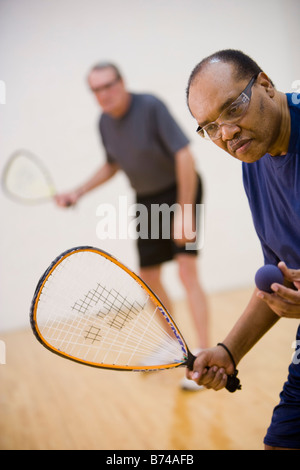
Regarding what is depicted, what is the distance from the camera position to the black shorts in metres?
2.73

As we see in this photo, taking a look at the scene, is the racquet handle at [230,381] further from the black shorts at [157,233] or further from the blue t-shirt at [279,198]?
the black shorts at [157,233]

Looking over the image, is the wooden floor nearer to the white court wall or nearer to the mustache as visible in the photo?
the white court wall

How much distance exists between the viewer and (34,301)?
3.94ft

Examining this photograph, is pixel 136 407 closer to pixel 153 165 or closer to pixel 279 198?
pixel 153 165

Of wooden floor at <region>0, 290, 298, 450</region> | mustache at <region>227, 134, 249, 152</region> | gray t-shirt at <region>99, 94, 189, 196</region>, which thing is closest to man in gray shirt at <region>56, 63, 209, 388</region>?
gray t-shirt at <region>99, 94, 189, 196</region>

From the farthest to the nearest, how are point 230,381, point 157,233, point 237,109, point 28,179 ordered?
1. point 28,179
2. point 157,233
3. point 230,381
4. point 237,109

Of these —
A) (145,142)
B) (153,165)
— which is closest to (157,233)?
(153,165)

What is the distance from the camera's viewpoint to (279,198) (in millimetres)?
1146

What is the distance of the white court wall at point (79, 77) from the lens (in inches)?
153

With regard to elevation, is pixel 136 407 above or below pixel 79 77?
below

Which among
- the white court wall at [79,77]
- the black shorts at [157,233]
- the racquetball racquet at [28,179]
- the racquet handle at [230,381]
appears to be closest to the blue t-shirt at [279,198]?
Answer: the racquet handle at [230,381]

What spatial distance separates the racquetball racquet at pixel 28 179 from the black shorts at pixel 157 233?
521 millimetres

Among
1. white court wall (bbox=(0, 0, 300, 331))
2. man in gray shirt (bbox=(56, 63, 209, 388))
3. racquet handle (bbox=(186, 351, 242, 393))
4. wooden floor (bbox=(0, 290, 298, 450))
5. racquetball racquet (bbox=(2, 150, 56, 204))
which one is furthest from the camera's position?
white court wall (bbox=(0, 0, 300, 331))

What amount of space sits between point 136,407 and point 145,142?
3.87ft
